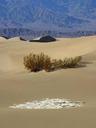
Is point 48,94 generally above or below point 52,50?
above

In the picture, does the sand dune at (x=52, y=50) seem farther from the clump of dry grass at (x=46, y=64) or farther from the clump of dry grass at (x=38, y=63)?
the clump of dry grass at (x=46, y=64)

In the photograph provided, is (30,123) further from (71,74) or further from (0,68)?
(0,68)

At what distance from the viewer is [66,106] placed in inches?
393

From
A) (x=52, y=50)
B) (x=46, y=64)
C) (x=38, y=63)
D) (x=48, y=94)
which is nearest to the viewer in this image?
(x=48, y=94)

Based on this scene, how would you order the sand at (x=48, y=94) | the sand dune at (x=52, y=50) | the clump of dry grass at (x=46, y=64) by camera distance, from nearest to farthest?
the sand at (x=48, y=94)
the clump of dry grass at (x=46, y=64)
the sand dune at (x=52, y=50)

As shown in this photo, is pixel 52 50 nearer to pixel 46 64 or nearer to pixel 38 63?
pixel 38 63

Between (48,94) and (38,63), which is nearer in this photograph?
(48,94)

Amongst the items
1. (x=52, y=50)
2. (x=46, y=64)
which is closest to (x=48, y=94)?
(x=46, y=64)

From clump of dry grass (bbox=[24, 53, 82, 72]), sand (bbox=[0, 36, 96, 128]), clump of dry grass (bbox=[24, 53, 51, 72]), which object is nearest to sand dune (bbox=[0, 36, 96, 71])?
sand (bbox=[0, 36, 96, 128])

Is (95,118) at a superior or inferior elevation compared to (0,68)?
superior

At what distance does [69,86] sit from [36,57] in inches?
163

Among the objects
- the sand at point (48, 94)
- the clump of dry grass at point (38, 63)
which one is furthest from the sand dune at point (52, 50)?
the clump of dry grass at point (38, 63)

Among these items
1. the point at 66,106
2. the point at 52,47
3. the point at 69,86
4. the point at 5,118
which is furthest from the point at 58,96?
the point at 52,47

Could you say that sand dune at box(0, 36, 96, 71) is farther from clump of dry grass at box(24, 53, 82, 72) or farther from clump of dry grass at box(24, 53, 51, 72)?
clump of dry grass at box(24, 53, 82, 72)
